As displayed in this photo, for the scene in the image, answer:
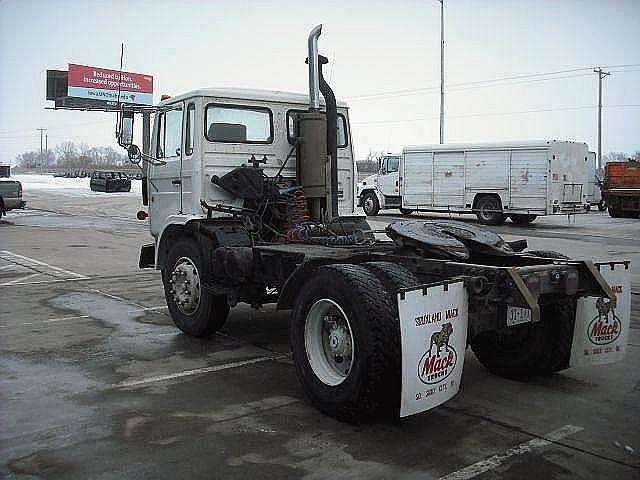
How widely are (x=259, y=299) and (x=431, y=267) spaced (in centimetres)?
243

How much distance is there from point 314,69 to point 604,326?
Answer: 12.8 feet

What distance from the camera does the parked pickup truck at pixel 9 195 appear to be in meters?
24.2

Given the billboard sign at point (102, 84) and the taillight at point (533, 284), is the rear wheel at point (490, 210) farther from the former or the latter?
the billboard sign at point (102, 84)

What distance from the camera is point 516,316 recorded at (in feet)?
16.9

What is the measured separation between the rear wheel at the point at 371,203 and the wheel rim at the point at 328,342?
2471 centimetres

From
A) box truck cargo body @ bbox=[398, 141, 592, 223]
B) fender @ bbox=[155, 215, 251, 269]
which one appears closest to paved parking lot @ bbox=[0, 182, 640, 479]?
fender @ bbox=[155, 215, 251, 269]

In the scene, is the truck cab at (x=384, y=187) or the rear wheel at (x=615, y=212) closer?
the truck cab at (x=384, y=187)

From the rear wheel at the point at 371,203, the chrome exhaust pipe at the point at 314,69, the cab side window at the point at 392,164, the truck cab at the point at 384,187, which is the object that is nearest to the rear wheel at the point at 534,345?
the chrome exhaust pipe at the point at 314,69

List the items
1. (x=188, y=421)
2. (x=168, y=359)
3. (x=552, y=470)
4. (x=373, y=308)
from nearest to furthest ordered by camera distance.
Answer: (x=552, y=470) < (x=373, y=308) < (x=188, y=421) < (x=168, y=359)

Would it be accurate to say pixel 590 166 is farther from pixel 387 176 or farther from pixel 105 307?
pixel 105 307

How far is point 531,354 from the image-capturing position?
19.5ft

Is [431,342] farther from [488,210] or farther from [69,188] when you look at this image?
[69,188]

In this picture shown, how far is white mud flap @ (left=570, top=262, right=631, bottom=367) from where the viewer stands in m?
5.70

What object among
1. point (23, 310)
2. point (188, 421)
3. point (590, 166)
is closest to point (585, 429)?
point (188, 421)
